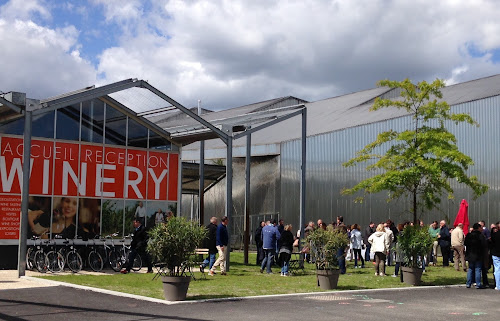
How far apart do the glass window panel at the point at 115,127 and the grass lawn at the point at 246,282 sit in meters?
5.57

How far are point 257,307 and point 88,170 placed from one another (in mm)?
11848

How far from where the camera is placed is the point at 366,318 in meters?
12.4

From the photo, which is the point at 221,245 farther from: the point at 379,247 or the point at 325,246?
the point at 379,247

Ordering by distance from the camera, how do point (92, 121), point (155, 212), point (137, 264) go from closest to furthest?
point (137, 264) < point (92, 121) < point (155, 212)

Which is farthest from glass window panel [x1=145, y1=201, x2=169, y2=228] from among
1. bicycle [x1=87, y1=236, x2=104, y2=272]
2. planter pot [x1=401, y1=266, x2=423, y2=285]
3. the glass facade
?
planter pot [x1=401, y1=266, x2=423, y2=285]

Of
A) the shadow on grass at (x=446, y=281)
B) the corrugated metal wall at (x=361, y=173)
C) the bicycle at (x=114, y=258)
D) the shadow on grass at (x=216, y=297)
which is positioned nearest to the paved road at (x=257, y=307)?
the shadow on grass at (x=216, y=297)

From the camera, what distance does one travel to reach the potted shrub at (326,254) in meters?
17.3

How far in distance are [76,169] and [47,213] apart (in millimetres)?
1840

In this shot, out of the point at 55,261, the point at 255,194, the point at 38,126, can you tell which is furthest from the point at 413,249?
the point at 255,194

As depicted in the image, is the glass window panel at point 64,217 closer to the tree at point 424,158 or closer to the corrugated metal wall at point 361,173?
the tree at point 424,158

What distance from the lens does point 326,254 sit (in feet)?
56.6

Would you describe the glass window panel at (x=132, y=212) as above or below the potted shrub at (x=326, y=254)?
above

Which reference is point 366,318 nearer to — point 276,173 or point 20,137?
point 20,137

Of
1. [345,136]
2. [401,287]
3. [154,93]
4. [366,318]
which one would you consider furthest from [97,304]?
[345,136]
